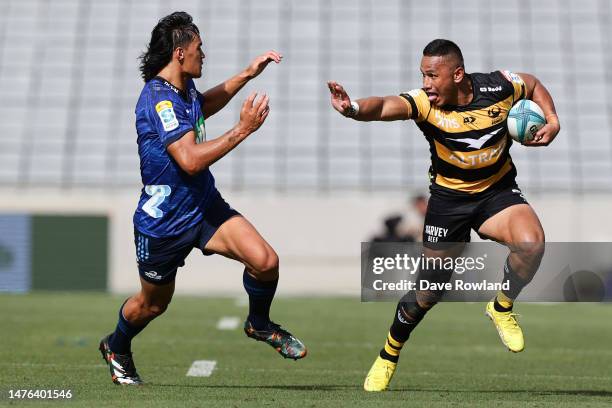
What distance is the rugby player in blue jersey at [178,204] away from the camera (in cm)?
783

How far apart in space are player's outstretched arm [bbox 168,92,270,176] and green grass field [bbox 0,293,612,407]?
145cm

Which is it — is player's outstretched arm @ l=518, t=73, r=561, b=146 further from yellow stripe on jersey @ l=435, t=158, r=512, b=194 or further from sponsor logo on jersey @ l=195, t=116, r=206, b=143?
sponsor logo on jersey @ l=195, t=116, r=206, b=143

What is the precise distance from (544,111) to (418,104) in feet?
3.03

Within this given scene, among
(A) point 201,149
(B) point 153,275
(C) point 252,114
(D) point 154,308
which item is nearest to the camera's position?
(C) point 252,114

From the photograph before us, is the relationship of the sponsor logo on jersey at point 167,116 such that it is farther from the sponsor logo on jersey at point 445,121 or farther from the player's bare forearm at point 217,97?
the sponsor logo on jersey at point 445,121

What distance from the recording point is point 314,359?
11.3 meters

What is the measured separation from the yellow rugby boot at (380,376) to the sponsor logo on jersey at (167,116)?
2379 millimetres

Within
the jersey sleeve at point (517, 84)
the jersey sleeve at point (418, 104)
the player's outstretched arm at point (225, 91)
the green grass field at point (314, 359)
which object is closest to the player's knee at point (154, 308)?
the green grass field at point (314, 359)

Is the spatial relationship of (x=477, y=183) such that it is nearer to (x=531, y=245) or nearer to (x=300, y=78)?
(x=531, y=245)

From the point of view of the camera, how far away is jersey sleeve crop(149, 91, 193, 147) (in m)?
7.72

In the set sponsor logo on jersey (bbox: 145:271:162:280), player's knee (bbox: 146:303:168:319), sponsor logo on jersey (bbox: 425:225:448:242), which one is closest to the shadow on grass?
player's knee (bbox: 146:303:168:319)

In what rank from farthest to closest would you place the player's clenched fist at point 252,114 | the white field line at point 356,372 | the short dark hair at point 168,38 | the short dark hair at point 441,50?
the white field line at point 356,372, the short dark hair at point 441,50, the short dark hair at point 168,38, the player's clenched fist at point 252,114

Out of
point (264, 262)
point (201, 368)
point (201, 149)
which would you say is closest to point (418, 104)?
point (264, 262)

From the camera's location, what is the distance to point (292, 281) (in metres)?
25.2
